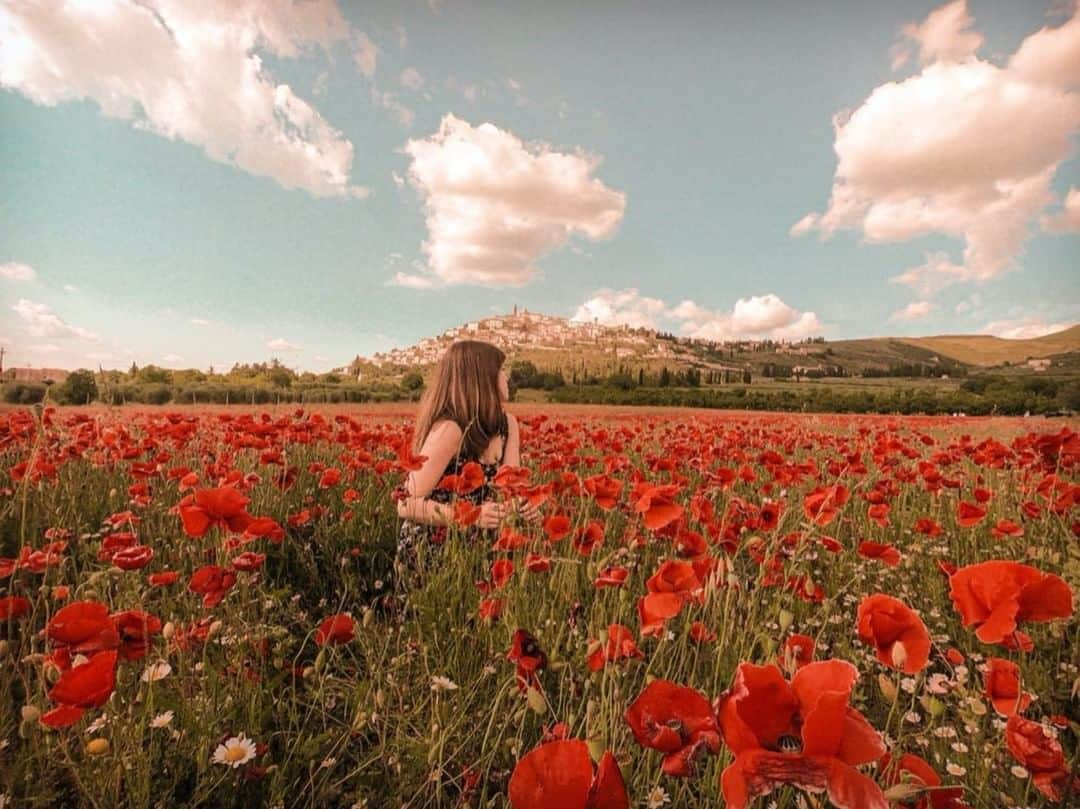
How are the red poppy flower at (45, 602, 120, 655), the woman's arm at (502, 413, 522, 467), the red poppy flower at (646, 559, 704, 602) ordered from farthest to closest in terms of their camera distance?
the woman's arm at (502, 413, 522, 467) → the red poppy flower at (646, 559, 704, 602) → the red poppy flower at (45, 602, 120, 655)

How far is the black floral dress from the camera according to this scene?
10.7 feet

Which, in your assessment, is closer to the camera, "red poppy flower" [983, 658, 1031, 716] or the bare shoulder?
"red poppy flower" [983, 658, 1031, 716]

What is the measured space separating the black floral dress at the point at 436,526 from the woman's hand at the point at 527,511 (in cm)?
43

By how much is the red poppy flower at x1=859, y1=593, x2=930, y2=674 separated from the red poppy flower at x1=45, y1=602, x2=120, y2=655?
62.0 inches

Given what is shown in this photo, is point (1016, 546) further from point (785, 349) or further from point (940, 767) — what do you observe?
point (785, 349)

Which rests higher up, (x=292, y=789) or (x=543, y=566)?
(x=543, y=566)

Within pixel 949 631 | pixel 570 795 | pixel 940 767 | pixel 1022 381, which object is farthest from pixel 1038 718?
pixel 1022 381

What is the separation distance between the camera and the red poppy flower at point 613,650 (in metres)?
1.49

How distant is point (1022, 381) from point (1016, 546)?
21079 mm

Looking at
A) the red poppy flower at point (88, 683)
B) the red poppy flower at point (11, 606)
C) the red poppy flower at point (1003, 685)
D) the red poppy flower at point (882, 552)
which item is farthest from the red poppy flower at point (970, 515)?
the red poppy flower at point (11, 606)

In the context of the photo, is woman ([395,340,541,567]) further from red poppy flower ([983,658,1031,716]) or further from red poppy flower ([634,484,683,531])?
red poppy flower ([983,658,1031,716])

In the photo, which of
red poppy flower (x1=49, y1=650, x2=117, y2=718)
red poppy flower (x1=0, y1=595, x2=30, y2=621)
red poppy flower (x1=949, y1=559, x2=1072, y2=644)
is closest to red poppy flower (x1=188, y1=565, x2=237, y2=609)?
red poppy flower (x1=0, y1=595, x2=30, y2=621)

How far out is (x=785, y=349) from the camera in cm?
15712

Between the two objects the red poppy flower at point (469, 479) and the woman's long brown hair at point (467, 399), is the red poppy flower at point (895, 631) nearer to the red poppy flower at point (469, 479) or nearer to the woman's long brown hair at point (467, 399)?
the red poppy flower at point (469, 479)
